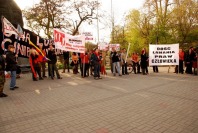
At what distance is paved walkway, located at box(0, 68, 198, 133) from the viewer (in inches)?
185

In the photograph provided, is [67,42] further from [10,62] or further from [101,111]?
[101,111]

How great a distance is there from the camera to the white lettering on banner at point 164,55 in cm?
1473

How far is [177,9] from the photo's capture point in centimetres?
2958

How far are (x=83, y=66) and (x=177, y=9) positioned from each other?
73.3ft

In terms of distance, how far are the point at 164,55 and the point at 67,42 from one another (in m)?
7.32

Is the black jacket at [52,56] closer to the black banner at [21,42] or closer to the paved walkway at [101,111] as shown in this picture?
the black banner at [21,42]

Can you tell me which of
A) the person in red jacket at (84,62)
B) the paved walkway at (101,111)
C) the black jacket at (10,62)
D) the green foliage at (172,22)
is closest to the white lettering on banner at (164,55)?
the person in red jacket at (84,62)

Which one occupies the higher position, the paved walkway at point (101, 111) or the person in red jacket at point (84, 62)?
the person in red jacket at point (84, 62)

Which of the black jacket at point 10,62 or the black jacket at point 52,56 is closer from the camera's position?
the black jacket at point 10,62

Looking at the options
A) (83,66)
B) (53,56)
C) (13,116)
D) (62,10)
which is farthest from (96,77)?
(62,10)

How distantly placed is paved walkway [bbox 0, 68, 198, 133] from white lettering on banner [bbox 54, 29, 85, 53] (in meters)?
4.21

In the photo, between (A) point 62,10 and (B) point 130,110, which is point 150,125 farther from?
(A) point 62,10

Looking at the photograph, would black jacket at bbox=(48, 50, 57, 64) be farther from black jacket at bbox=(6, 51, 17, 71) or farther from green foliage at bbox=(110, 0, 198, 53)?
green foliage at bbox=(110, 0, 198, 53)

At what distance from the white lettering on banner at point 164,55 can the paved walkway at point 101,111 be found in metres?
6.21
